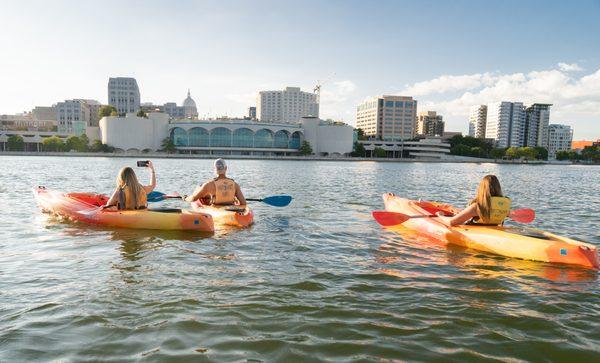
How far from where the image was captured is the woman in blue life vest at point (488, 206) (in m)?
9.53

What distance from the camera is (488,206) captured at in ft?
32.1

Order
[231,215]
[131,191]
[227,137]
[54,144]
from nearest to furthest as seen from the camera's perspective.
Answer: [131,191] → [231,215] → [54,144] → [227,137]

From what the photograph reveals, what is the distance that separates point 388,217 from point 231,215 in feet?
13.9

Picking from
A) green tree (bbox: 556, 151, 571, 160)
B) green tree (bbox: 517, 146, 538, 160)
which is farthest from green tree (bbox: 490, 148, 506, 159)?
green tree (bbox: 556, 151, 571, 160)

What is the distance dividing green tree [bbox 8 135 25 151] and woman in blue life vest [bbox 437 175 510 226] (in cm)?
14329

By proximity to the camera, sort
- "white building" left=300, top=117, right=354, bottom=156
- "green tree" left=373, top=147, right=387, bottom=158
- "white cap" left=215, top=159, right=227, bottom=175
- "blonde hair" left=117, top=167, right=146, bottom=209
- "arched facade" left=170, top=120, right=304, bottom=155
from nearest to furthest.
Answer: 1. "blonde hair" left=117, top=167, right=146, bottom=209
2. "white cap" left=215, top=159, right=227, bottom=175
3. "arched facade" left=170, top=120, right=304, bottom=155
4. "white building" left=300, top=117, right=354, bottom=156
5. "green tree" left=373, top=147, right=387, bottom=158

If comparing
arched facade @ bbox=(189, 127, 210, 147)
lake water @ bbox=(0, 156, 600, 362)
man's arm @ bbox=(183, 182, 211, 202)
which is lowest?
lake water @ bbox=(0, 156, 600, 362)

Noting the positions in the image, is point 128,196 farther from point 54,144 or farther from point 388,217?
point 54,144

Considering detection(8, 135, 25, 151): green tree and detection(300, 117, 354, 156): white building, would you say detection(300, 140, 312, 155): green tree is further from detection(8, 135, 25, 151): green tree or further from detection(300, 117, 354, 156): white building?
detection(8, 135, 25, 151): green tree

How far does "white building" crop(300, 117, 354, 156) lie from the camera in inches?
5723

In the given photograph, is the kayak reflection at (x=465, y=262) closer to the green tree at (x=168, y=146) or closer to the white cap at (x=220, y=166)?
the white cap at (x=220, y=166)

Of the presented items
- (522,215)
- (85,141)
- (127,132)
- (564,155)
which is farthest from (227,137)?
(522,215)

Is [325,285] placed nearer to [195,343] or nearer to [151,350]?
[195,343]

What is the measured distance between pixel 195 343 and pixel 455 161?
16095cm
